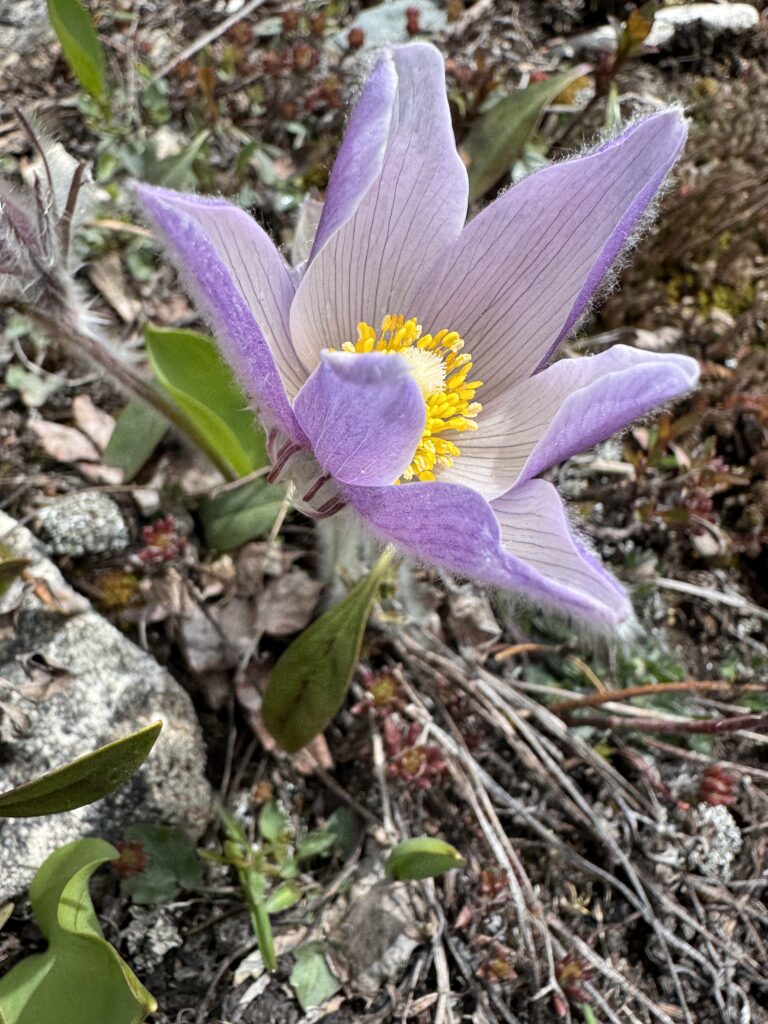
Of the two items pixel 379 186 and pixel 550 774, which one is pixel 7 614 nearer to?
pixel 379 186

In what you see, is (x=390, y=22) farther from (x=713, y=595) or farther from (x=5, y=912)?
(x=5, y=912)

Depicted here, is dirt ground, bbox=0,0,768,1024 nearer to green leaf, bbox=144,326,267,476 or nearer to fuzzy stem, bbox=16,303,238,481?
fuzzy stem, bbox=16,303,238,481

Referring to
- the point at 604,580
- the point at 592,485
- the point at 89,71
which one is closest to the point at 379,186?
the point at 604,580

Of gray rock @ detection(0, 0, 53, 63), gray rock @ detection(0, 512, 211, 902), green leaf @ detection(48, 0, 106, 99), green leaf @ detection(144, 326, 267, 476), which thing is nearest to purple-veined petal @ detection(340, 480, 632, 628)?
green leaf @ detection(144, 326, 267, 476)

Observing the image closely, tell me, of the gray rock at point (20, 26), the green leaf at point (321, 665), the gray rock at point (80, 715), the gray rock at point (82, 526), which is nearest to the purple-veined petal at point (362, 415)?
the green leaf at point (321, 665)

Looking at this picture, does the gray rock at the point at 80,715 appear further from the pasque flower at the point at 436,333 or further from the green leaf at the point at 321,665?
the pasque flower at the point at 436,333

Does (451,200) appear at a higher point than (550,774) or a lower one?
higher
